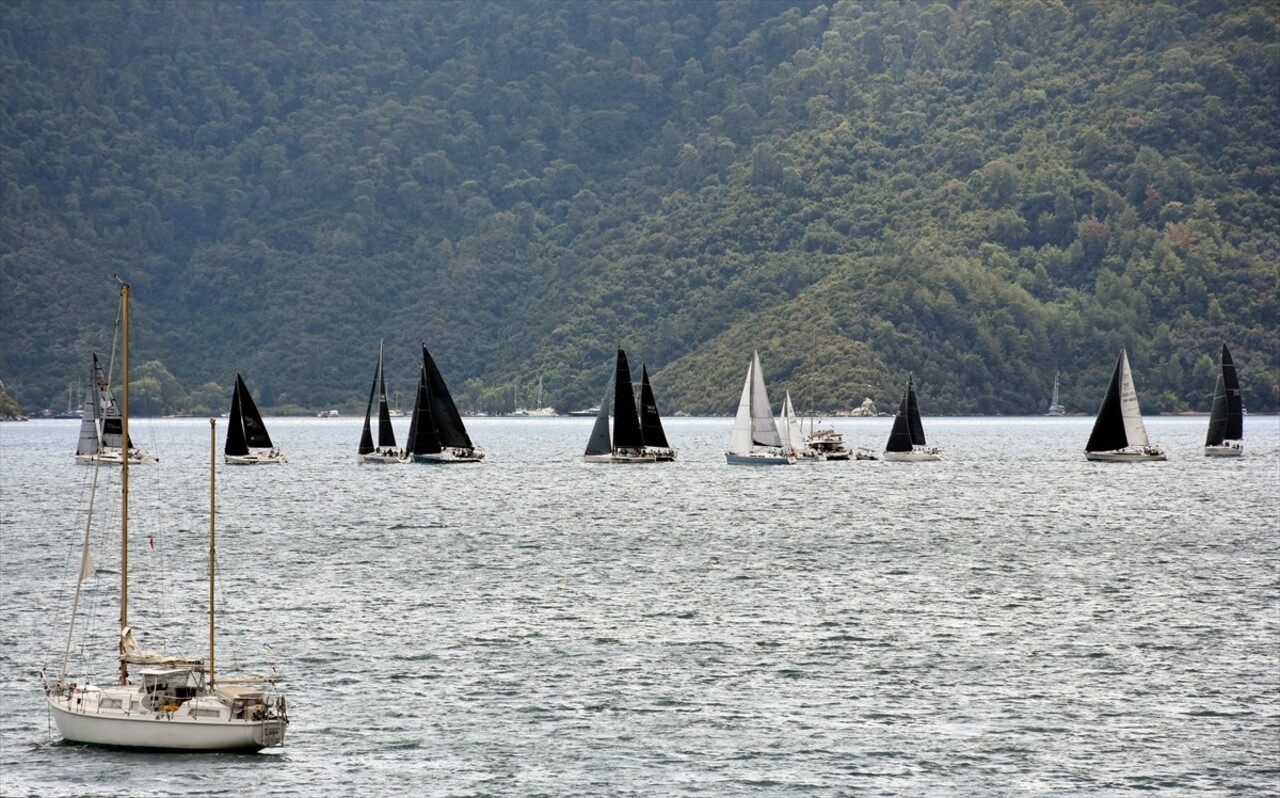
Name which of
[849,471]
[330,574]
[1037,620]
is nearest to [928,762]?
[1037,620]

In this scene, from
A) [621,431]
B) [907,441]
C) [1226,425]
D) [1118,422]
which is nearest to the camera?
[621,431]

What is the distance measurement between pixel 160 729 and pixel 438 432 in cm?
9754

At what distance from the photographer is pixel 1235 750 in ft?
131

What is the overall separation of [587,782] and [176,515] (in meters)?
66.8

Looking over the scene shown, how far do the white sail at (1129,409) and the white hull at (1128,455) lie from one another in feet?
2.90

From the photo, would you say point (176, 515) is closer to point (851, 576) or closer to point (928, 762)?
point (851, 576)

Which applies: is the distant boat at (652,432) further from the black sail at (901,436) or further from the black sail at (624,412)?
the black sail at (901,436)

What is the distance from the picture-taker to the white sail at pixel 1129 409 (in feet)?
415

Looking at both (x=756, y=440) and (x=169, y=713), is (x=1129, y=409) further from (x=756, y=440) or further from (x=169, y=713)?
(x=169, y=713)

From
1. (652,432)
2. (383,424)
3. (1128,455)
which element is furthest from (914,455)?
(383,424)

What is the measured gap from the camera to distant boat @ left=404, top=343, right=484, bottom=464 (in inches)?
5113

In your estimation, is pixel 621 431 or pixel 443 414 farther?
pixel 621 431

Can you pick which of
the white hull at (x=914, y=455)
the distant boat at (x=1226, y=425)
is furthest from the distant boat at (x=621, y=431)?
the distant boat at (x=1226, y=425)

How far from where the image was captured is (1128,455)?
138125 millimetres
